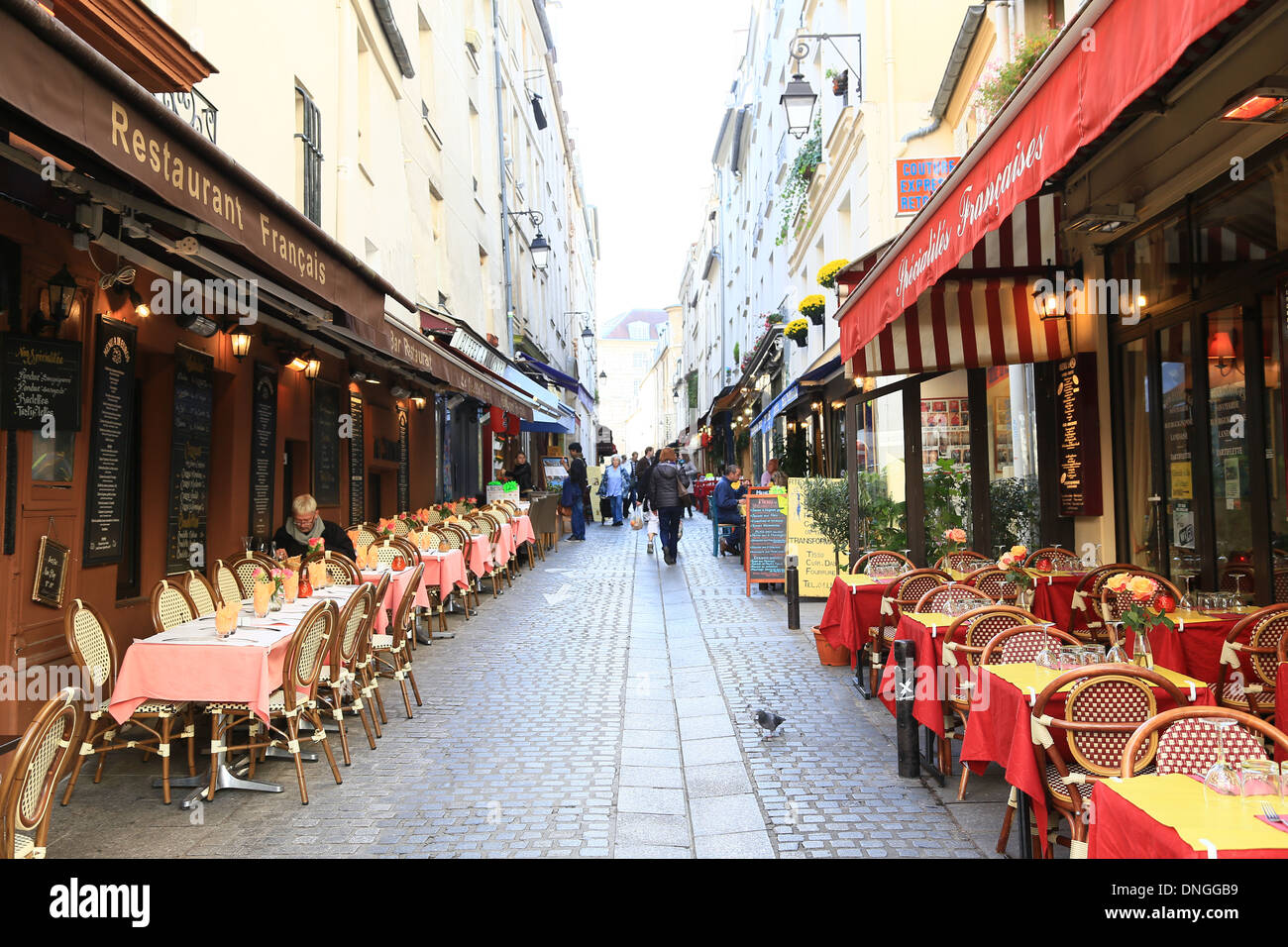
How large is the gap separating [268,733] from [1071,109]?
549cm

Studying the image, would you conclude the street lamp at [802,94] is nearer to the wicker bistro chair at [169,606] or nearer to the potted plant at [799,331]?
the potted plant at [799,331]

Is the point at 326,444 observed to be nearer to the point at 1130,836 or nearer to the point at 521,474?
the point at 521,474

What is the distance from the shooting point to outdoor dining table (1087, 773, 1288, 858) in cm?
224

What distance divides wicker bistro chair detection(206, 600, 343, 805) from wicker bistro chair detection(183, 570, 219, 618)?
3.89 feet

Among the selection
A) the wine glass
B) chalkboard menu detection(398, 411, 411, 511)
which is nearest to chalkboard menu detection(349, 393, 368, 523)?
chalkboard menu detection(398, 411, 411, 511)

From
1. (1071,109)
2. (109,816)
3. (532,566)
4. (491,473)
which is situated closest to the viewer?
(1071,109)

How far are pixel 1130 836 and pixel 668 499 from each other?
12.7 meters

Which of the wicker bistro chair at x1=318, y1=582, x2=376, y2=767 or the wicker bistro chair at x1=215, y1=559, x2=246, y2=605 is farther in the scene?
the wicker bistro chair at x1=215, y1=559, x2=246, y2=605

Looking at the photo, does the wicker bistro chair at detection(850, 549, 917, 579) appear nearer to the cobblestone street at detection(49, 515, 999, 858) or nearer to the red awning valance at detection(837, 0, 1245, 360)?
the cobblestone street at detection(49, 515, 999, 858)
